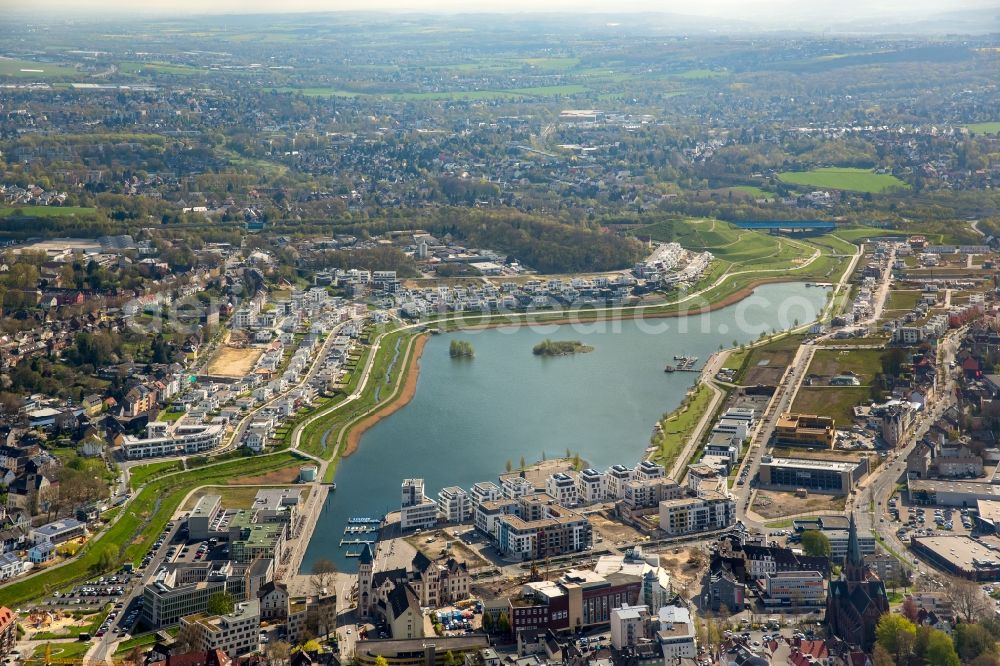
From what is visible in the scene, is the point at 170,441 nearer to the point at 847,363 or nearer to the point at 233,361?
the point at 233,361

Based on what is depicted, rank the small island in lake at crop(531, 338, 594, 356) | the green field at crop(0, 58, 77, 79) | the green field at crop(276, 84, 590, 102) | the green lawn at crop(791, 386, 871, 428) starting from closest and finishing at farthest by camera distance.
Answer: the green lawn at crop(791, 386, 871, 428), the small island in lake at crop(531, 338, 594, 356), the green field at crop(0, 58, 77, 79), the green field at crop(276, 84, 590, 102)

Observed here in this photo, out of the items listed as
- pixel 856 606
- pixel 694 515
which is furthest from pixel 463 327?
pixel 856 606

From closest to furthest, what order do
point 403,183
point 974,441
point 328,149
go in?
point 974,441
point 403,183
point 328,149

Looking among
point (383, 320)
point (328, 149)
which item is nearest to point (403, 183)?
point (328, 149)

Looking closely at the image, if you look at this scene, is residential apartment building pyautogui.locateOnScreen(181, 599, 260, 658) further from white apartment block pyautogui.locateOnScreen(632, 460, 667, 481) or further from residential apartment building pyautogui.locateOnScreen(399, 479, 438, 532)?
white apartment block pyautogui.locateOnScreen(632, 460, 667, 481)

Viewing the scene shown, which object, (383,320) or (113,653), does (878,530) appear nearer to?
(113,653)

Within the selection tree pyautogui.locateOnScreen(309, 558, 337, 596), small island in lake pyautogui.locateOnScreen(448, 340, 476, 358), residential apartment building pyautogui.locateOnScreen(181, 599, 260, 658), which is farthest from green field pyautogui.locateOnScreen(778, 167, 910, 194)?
residential apartment building pyautogui.locateOnScreen(181, 599, 260, 658)
